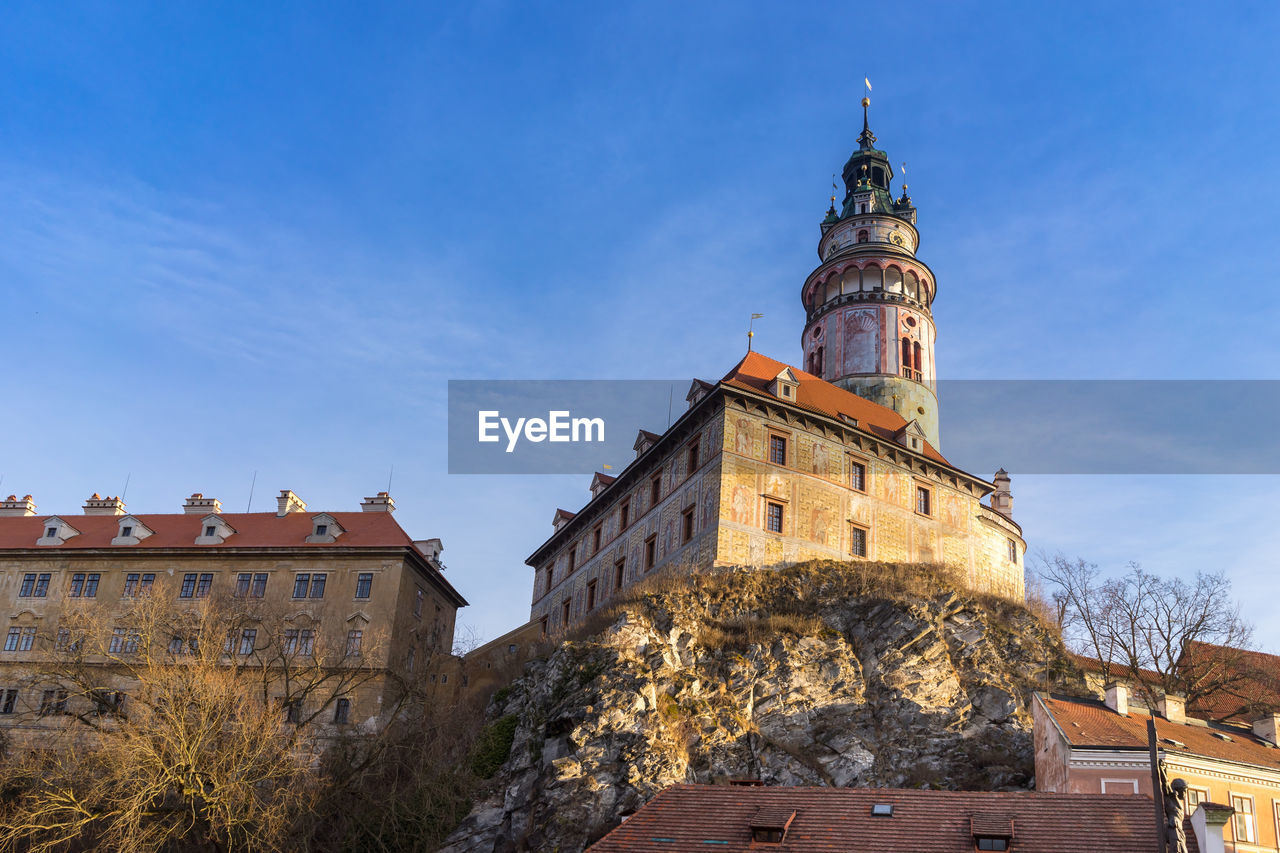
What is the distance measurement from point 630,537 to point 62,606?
87.6 ft

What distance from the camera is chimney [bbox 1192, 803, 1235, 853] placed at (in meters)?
22.3

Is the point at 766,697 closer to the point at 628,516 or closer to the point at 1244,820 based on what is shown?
the point at 1244,820

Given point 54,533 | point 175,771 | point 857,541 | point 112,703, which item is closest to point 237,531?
point 54,533

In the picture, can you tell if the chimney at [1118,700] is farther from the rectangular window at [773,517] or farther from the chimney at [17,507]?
the chimney at [17,507]

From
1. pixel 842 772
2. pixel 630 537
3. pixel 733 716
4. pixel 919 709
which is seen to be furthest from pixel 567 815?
pixel 630 537

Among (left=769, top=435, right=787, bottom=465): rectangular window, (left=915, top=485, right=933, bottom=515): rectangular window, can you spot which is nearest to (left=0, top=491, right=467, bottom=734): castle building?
(left=769, top=435, right=787, bottom=465): rectangular window

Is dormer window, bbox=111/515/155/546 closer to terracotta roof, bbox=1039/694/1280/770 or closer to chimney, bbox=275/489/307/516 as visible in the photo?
chimney, bbox=275/489/307/516

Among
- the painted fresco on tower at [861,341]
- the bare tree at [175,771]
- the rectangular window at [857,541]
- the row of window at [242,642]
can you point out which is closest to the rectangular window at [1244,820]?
the rectangular window at [857,541]

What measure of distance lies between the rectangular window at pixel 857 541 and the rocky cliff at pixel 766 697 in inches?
116

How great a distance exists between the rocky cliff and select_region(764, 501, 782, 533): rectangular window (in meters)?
2.10

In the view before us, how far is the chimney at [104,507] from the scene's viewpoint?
57688mm

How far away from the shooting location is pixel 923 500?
46.9m

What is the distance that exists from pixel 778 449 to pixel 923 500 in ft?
26.0

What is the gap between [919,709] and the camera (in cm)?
3494
